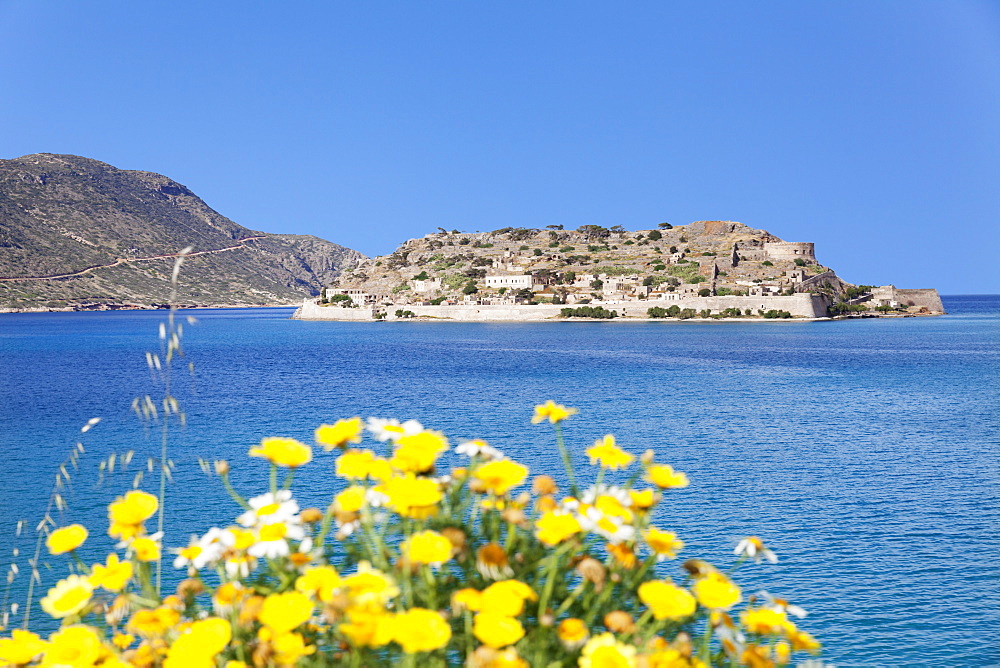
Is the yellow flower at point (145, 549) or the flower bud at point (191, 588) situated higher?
the yellow flower at point (145, 549)

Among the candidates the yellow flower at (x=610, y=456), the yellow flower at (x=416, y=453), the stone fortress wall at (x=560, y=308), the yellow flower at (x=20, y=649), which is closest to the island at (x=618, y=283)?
the stone fortress wall at (x=560, y=308)

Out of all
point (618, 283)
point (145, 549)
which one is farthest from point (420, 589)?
point (618, 283)

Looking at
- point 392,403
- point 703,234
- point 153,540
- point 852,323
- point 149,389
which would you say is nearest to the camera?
point 153,540

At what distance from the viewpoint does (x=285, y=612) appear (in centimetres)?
210

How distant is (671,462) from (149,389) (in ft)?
92.7

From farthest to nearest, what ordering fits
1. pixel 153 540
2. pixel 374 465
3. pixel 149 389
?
pixel 149 389
pixel 153 540
pixel 374 465

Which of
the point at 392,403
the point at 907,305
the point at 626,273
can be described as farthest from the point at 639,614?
the point at 907,305

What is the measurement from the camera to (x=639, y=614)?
9.81 ft

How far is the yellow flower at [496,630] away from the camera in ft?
6.30

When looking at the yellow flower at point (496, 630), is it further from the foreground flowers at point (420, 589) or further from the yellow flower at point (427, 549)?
the yellow flower at point (427, 549)

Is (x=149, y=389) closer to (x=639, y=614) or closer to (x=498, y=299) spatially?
(x=639, y=614)

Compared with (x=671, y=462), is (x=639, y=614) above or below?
above

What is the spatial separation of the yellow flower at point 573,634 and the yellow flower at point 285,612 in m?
0.74

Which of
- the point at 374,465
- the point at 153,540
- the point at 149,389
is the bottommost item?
the point at 149,389
